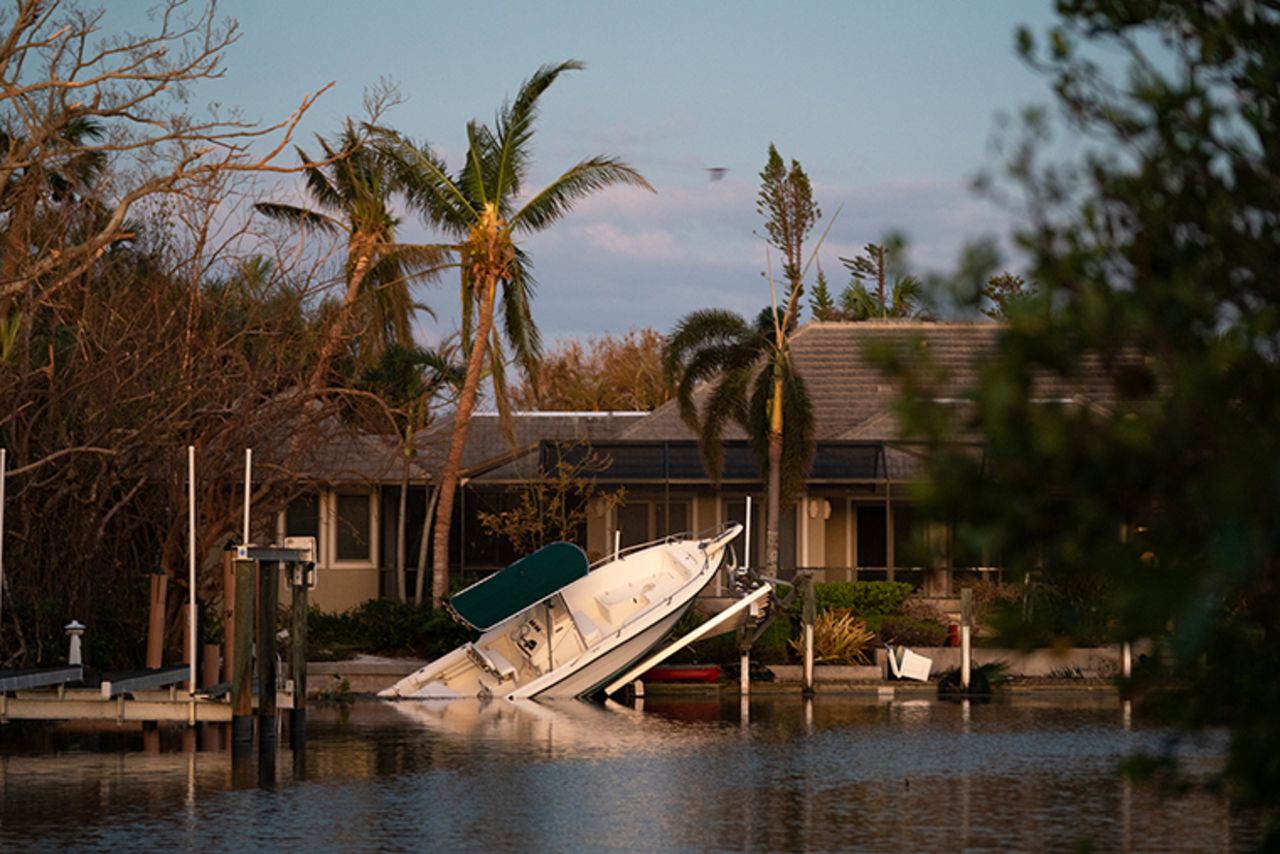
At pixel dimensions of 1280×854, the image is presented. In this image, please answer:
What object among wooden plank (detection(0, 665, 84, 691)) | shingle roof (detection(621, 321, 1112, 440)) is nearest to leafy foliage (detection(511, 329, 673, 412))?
shingle roof (detection(621, 321, 1112, 440))

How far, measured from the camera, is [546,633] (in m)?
28.3

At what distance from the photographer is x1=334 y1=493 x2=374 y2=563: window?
38.5 m

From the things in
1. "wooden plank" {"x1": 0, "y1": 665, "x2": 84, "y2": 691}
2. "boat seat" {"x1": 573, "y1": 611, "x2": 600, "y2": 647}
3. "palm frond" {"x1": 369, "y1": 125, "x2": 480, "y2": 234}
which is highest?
"palm frond" {"x1": 369, "y1": 125, "x2": 480, "y2": 234}

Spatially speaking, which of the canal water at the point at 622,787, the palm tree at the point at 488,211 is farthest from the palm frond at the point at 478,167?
the canal water at the point at 622,787

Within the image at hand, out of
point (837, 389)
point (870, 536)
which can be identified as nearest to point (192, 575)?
point (870, 536)

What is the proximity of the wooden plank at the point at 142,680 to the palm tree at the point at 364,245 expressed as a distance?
638cm

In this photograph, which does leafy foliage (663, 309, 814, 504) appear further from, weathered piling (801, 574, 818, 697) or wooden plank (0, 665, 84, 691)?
wooden plank (0, 665, 84, 691)

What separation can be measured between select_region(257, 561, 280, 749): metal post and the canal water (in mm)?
392

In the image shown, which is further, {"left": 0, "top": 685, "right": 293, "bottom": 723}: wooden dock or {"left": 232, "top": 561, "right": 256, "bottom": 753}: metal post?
{"left": 232, "top": 561, "right": 256, "bottom": 753}: metal post

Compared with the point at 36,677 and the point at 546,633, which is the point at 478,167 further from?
the point at 36,677

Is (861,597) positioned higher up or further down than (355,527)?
further down

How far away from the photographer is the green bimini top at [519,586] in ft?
89.9

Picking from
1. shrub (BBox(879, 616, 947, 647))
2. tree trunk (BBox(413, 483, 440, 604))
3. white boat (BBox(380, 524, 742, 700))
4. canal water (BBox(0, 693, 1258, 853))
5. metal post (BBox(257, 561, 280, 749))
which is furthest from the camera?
tree trunk (BBox(413, 483, 440, 604))

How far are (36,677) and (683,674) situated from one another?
1285 cm
